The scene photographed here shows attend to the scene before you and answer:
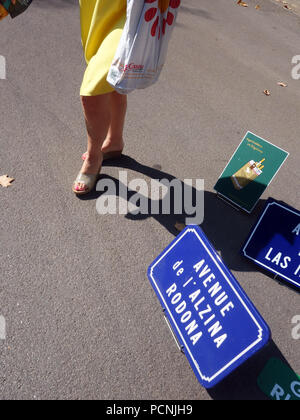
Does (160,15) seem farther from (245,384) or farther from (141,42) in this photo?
(245,384)

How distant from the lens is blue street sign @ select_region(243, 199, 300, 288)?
99.7 inches

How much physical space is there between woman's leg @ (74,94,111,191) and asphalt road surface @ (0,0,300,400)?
0.25m

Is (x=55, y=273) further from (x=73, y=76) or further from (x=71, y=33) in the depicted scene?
(x=71, y=33)

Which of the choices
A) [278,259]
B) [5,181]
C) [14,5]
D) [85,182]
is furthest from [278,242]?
[14,5]

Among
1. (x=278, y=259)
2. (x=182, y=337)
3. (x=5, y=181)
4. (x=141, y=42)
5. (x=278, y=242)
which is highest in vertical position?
(x=141, y=42)

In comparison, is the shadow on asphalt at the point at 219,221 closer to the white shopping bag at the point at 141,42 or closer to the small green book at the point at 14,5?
the white shopping bag at the point at 141,42

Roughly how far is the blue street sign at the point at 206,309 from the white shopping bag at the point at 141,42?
3.31 ft

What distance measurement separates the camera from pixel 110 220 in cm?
288

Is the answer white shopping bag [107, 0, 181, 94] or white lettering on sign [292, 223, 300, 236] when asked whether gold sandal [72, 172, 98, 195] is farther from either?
white lettering on sign [292, 223, 300, 236]

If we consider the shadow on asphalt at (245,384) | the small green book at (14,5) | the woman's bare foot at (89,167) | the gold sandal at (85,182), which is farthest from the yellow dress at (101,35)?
the shadow on asphalt at (245,384)

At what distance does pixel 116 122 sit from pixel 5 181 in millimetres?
1082

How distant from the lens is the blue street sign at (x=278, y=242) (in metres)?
2.53

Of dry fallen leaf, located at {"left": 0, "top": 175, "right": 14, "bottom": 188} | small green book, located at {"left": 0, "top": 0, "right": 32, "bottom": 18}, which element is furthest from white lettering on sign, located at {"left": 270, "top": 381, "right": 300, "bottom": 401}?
small green book, located at {"left": 0, "top": 0, "right": 32, "bottom": 18}
